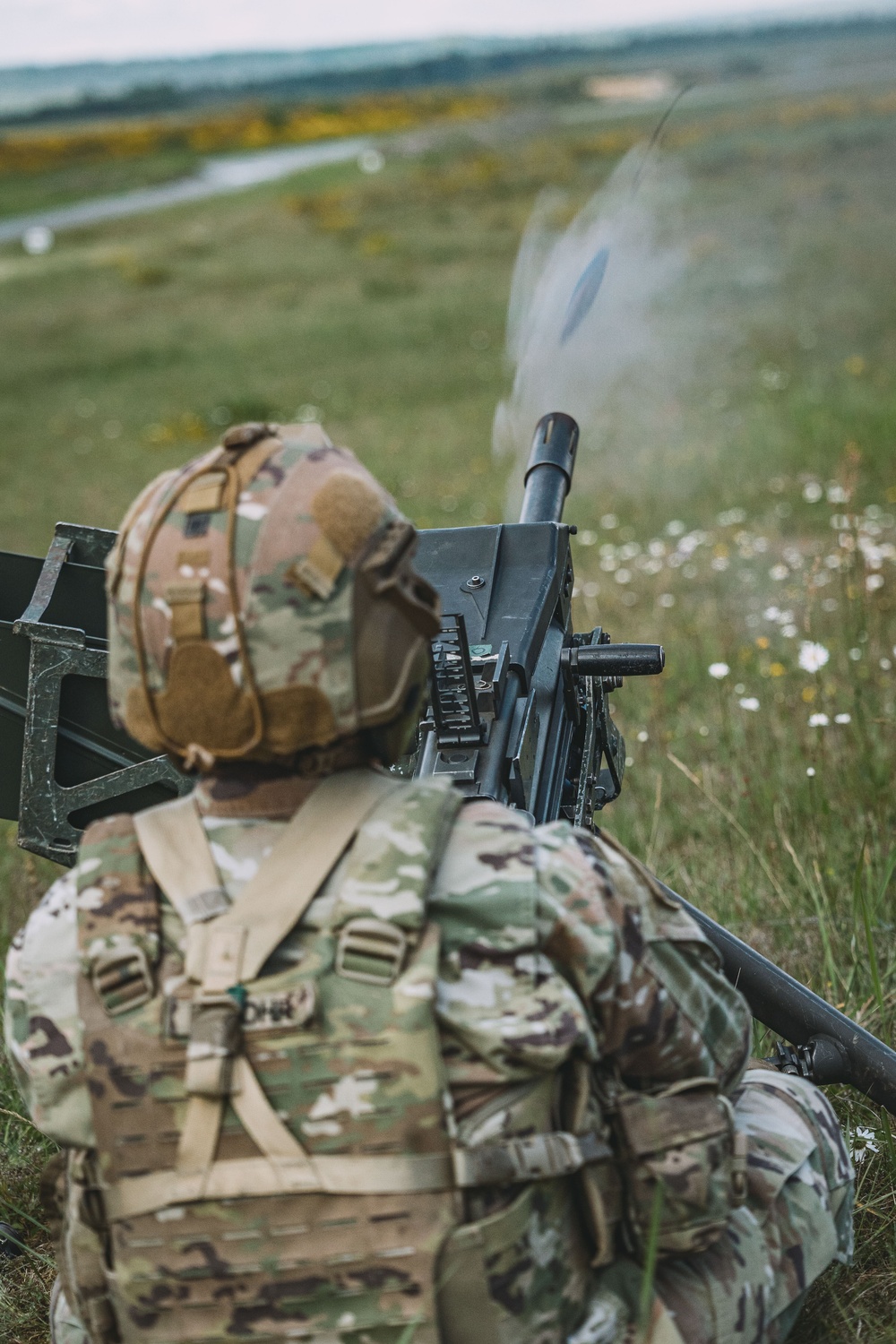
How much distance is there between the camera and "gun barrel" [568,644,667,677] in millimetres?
2648

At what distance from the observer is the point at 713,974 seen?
6.31ft

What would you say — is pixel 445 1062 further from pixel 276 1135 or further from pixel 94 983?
pixel 94 983

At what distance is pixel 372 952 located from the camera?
1644mm

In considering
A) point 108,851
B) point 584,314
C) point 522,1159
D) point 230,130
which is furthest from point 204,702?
point 230,130

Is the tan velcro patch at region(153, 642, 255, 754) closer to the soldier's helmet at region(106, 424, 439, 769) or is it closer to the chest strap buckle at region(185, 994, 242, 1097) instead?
the soldier's helmet at region(106, 424, 439, 769)

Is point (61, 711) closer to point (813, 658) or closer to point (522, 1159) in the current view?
point (522, 1159)

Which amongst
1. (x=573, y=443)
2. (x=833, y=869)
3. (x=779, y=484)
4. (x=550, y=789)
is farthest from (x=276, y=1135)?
(x=779, y=484)

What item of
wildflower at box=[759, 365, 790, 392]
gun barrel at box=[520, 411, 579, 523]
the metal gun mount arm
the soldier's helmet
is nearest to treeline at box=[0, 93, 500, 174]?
wildflower at box=[759, 365, 790, 392]

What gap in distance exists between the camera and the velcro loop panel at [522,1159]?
1665mm

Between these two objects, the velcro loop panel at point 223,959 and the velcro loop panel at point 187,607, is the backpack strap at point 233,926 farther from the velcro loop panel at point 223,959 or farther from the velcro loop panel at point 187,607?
the velcro loop panel at point 187,607

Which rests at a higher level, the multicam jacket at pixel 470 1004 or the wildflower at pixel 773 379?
the wildflower at pixel 773 379

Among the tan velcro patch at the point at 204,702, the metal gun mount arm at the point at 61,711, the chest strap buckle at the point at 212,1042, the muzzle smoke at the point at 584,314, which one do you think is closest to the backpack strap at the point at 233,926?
the chest strap buckle at the point at 212,1042

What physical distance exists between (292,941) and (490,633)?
1157 millimetres

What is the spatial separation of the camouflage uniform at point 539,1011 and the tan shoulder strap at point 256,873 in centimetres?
3
